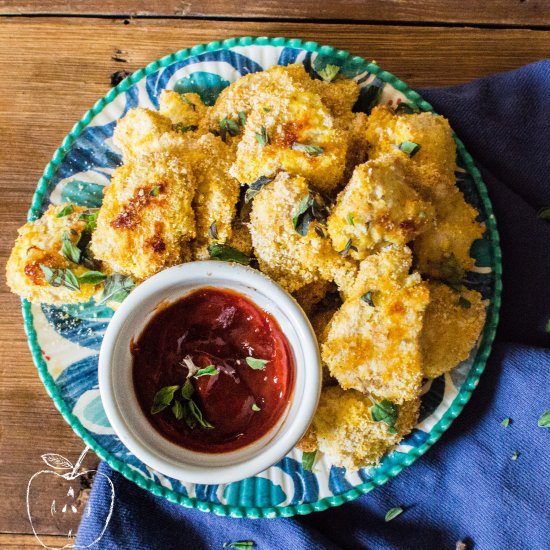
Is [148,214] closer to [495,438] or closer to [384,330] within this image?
[384,330]

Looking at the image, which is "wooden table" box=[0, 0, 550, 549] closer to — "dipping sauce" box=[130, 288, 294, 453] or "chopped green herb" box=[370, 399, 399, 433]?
"dipping sauce" box=[130, 288, 294, 453]

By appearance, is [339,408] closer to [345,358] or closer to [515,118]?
[345,358]

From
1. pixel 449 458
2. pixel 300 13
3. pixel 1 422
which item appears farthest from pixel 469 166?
pixel 1 422

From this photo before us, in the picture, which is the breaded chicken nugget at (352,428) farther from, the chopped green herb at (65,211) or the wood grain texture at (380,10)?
the wood grain texture at (380,10)

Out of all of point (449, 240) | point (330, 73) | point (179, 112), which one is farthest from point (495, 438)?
point (179, 112)

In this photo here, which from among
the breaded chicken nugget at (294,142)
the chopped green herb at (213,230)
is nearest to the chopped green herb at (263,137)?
the breaded chicken nugget at (294,142)
